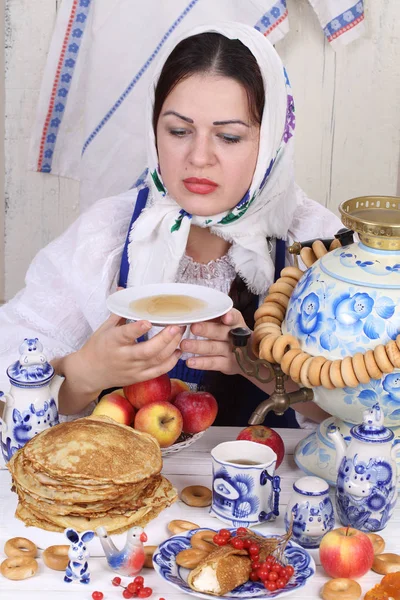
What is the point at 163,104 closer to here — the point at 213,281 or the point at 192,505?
the point at 213,281

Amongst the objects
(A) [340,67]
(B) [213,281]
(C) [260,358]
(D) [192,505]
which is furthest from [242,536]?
(A) [340,67]

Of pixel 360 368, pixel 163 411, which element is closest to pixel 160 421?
pixel 163 411

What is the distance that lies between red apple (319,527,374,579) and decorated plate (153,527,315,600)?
24mm

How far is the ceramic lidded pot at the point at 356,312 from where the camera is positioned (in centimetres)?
122

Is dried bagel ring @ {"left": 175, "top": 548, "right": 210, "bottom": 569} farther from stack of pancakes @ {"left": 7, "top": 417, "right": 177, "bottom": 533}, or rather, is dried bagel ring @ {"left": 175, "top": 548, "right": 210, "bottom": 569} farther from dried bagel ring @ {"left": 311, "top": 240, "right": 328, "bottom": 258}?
dried bagel ring @ {"left": 311, "top": 240, "right": 328, "bottom": 258}

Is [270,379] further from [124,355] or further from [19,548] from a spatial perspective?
[19,548]

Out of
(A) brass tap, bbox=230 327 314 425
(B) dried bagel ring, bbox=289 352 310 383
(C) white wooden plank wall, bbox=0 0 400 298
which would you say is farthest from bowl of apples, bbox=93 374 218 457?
(C) white wooden plank wall, bbox=0 0 400 298

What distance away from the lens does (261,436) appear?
1380mm

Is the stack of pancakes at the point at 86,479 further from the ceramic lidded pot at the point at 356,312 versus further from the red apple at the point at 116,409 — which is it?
the ceramic lidded pot at the point at 356,312

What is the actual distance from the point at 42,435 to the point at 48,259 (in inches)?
23.4

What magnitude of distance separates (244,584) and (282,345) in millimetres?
357

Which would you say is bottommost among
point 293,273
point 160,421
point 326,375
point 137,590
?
point 137,590

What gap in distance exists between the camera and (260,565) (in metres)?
1.08

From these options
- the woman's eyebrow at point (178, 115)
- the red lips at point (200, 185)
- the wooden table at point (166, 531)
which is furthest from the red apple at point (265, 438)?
the woman's eyebrow at point (178, 115)
